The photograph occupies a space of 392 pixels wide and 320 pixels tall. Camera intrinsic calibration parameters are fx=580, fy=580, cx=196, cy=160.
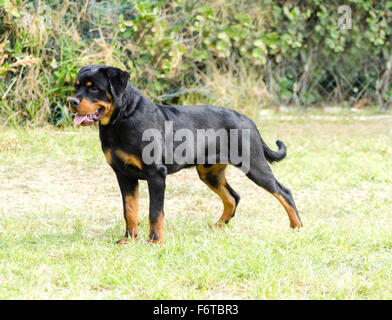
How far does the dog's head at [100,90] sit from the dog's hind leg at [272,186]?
48.6 inches

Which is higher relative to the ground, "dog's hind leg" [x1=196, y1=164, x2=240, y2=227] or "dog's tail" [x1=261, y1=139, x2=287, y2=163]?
"dog's tail" [x1=261, y1=139, x2=287, y2=163]

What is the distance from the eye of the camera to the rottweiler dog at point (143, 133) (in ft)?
13.1

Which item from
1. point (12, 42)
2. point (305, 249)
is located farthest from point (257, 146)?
point (12, 42)

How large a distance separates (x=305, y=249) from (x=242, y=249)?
0.45 metres

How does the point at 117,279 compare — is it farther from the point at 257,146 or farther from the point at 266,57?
the point at 266,57

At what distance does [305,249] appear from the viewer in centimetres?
398

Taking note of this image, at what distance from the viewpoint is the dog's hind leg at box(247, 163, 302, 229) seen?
4.55m

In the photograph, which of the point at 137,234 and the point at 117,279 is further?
the point at 137,234

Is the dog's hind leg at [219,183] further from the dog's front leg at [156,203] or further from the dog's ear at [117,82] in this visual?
the dog's ear at [117,82]

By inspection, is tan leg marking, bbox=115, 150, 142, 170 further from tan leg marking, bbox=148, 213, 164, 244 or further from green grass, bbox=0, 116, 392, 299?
green grass, bbox=0, 116, 392, 299

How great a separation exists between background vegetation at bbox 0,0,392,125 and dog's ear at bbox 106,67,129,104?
3.09 meters

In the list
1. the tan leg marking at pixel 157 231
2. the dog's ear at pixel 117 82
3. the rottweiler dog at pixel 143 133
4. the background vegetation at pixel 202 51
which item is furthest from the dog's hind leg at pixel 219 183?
the background vegetation at pixel 202 51

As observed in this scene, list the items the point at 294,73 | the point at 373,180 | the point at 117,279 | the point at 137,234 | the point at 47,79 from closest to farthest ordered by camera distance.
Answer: the point at 117,279
the point at 137,234
the point at 373,180
the point at 47,79
the point at 294,73

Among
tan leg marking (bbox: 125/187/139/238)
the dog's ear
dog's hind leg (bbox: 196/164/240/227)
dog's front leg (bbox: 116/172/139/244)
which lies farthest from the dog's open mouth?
dog's hind leg (bbox: 196/164/240/227)
